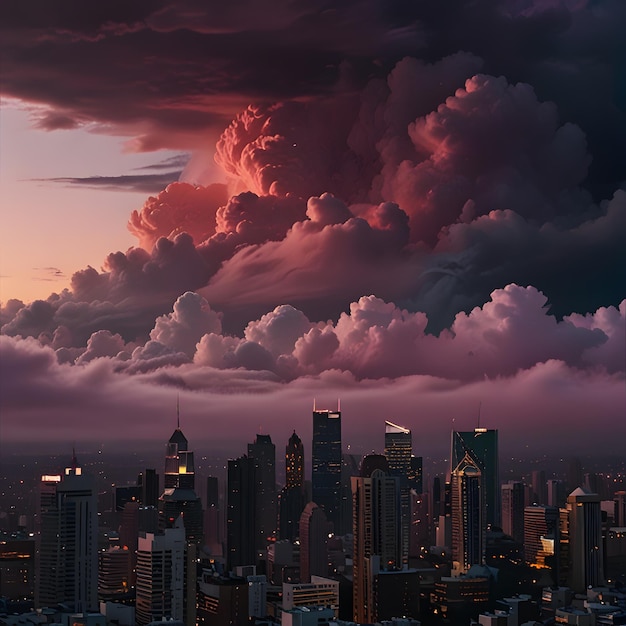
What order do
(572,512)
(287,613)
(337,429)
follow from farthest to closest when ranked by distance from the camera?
(572,512), (337,429), (287,613)

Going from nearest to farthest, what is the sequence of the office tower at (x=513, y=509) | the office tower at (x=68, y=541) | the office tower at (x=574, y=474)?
the office tower at (x=68, y=541) → the office tower at (x=574, y=474) → the office tower at (x=513, y=509)

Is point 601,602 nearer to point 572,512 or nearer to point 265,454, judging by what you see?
point 572,512

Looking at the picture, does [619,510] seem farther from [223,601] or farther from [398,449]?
[223,601]

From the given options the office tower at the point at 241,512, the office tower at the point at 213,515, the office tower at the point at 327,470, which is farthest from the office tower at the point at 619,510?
the office tower at the point at 213,515

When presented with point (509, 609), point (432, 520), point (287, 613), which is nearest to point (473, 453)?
point (432, 520)

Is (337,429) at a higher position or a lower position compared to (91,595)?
higher

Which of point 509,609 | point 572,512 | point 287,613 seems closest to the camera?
point 287,613

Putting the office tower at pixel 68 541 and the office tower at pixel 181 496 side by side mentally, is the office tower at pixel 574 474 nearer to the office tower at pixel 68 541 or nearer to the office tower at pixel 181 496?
the office tower at pixel 181 496
